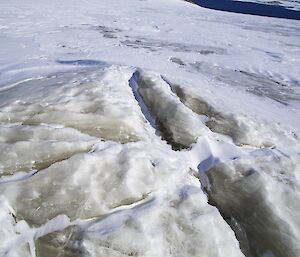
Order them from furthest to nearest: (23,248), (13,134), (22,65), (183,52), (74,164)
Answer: (183,52), (22,65), (13,134), (74,164), (23,248)

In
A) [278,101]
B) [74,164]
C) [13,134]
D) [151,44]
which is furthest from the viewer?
[151,44]

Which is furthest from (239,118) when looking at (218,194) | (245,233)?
(245,233)

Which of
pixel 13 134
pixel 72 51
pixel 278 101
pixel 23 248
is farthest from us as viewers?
pixel 72 51

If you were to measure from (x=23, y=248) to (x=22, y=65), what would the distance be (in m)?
5.33

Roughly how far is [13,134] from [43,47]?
19.9 ft

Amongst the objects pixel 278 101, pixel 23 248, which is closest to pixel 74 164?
pixel 23 248

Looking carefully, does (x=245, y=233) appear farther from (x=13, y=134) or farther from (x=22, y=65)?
(x=22, y=65)

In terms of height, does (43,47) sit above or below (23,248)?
below

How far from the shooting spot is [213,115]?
4211mm

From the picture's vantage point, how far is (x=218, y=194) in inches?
113

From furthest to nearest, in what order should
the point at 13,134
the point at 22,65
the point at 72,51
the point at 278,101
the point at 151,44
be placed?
1. the point at 151,44
2. the point at 72,51
3. the point at 22,65
4. the point at 278,101
5. the point at 13,134

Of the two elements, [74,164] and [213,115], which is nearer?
[74,164]

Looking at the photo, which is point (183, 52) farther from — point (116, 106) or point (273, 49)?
point (116, 106)

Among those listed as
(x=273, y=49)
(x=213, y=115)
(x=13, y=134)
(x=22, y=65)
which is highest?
(x=13, y=134)
